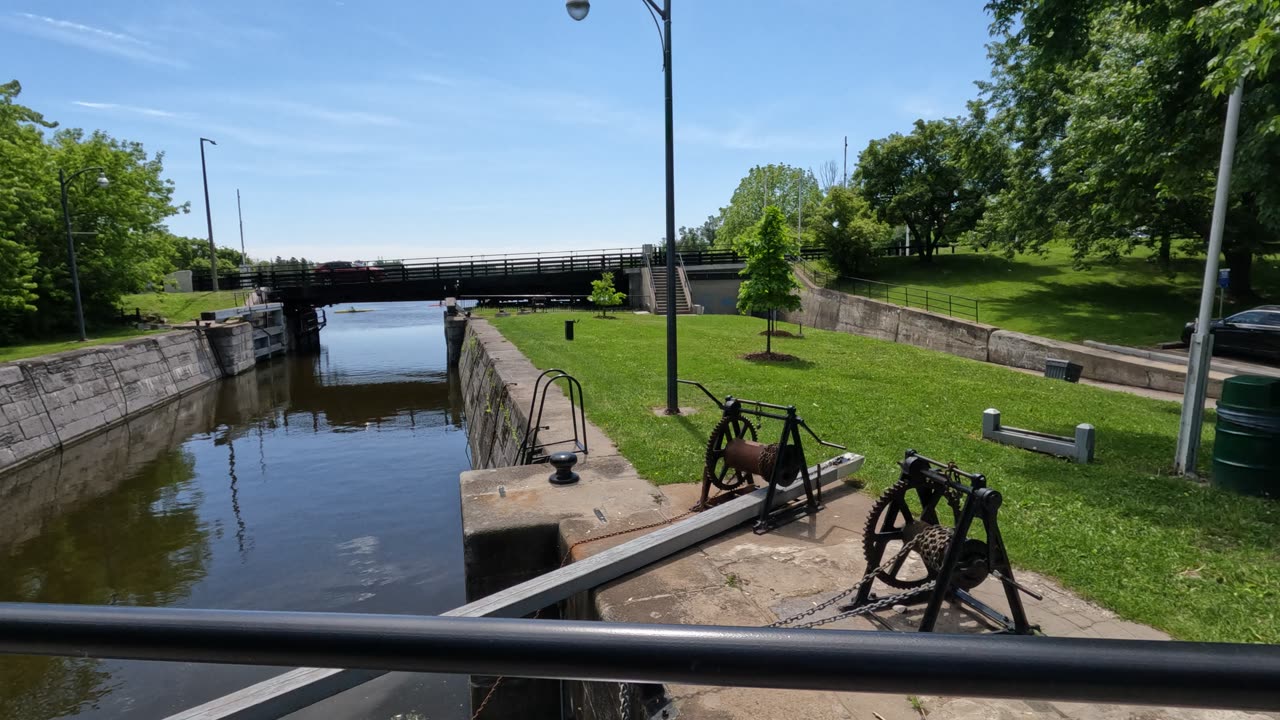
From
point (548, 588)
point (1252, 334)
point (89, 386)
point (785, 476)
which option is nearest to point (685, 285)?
point (1252, 334)

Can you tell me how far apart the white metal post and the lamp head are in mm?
7541

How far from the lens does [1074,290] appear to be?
3045 cm

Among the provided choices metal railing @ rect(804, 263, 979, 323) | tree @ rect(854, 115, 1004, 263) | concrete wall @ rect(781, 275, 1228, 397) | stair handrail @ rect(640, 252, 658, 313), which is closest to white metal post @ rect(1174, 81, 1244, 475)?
concrete wall @ rect(781, 275, 1228, 397)

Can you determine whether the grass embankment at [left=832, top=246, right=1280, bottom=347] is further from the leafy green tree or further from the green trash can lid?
the leafy green tree

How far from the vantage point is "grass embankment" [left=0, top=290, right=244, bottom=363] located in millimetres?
22922

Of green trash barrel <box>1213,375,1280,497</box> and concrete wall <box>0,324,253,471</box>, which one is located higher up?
green trash barrel <box>1213,375,1280,497</box>

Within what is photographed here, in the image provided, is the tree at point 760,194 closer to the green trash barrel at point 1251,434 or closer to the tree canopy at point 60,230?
the tree canopy at point 60,230

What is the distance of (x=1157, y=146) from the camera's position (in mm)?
9734

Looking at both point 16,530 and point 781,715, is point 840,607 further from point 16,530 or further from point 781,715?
point 16,530

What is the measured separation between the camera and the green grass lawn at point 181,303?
116 ft

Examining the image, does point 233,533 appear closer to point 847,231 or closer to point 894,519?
point 894,519

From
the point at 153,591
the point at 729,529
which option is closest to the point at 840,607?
the point at 729,529

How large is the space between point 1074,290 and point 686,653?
1395 inches

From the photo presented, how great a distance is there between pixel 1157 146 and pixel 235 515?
17.2 meters
